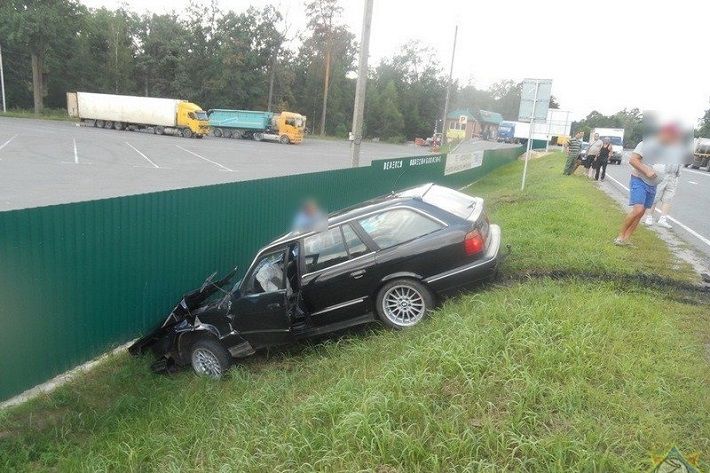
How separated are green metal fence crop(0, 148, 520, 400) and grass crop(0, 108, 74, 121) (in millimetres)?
48768

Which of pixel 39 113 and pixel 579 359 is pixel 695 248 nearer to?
pixel 579 359

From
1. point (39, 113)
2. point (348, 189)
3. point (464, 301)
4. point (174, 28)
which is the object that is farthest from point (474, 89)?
point (464, 301)

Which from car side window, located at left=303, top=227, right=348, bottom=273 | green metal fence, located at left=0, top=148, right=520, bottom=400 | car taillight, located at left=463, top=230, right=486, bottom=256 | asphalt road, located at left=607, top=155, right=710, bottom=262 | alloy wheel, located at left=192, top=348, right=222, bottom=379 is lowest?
alloy wheel, located at left=192, top=348, right=222, bottom=379

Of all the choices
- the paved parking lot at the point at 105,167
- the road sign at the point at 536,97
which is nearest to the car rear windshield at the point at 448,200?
the road sign at the point at 536,97

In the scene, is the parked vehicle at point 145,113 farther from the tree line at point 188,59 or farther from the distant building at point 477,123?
the distant building at point 477,123

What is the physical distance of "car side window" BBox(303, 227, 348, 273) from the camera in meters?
5.09

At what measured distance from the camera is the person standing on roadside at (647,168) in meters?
6.57

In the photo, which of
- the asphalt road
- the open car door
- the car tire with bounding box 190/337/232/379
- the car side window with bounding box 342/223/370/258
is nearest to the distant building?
the asphalt road

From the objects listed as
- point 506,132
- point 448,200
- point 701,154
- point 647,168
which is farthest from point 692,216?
point 506,132

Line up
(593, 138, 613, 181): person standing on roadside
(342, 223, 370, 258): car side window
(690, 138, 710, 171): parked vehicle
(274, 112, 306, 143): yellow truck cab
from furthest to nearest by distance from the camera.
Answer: (274, 112, 306, 143): yellow truck cab → (690, 138, 710, 171): parked vehicle → (593, 138, 613, 181): person standing on roadside → (342, 223, 370, 258): car side window

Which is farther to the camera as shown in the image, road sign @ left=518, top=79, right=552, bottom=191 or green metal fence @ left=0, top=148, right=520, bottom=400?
road sign @ left=518, top=79, right=552, bottom=191

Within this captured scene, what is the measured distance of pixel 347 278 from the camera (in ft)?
16.3

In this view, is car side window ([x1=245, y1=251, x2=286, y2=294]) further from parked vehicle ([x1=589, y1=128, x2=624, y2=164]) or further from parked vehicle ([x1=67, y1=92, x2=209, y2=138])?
parked vehicle ([x1=67, y1=92, x2=209, y2=138])

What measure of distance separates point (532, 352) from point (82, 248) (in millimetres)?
4707
